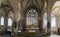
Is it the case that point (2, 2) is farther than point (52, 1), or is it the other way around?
point (2, 2)

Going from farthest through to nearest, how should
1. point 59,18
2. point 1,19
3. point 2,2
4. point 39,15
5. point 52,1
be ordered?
point 1,19, point 59,18, point 39,15, point 2,2, point 52,1

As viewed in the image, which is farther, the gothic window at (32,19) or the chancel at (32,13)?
the gothic window at (32,19)

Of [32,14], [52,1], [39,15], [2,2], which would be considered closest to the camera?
[52,1]

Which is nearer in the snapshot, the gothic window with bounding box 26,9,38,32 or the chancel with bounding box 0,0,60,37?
the chancel with bounding box 0,0,60,37

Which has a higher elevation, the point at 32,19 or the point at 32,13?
the point at 32,13

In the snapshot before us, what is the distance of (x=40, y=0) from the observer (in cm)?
2642

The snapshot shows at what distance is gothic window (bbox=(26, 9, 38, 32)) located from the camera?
3105 cm

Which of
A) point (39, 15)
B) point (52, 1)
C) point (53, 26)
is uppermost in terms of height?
point (52, 1)

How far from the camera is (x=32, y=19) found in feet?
108

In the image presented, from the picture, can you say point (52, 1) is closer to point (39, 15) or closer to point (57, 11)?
point (39, 15)

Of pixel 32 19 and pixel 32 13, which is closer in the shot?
pixel 32 13

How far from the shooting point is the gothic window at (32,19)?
102 feet

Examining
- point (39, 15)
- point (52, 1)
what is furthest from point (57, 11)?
point (52, 1)

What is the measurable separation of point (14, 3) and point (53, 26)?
17.0m
